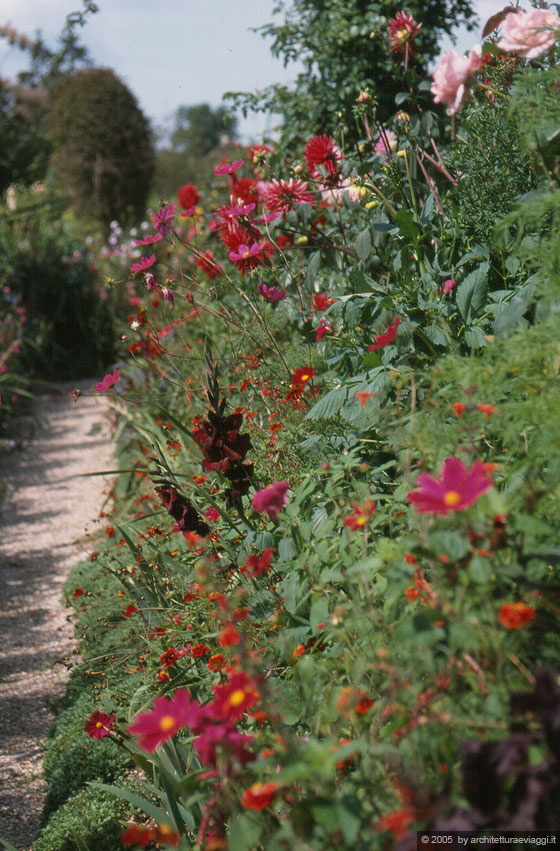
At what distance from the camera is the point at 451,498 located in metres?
0.93

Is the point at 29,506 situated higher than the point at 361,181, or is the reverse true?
the point at 361,181

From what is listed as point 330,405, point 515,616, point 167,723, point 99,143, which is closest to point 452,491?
point 515,616

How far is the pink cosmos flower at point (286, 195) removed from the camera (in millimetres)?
2371

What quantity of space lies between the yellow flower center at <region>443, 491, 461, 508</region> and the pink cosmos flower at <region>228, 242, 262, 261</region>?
1.28 m

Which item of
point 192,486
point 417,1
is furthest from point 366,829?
point 417,1

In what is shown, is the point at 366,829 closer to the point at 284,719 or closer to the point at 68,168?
Answer: the point at 284,719

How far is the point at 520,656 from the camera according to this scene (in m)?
0.99

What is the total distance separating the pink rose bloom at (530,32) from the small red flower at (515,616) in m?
1.41

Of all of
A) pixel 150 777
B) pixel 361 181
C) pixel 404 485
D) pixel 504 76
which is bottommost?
pixel 150 777

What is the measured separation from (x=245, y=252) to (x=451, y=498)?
134cm

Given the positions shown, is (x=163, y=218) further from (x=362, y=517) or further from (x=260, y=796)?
(x=260, y=796)

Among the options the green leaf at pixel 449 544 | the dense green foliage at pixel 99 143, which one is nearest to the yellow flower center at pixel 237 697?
the green leaf at pixel 449 544

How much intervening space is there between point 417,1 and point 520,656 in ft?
11.9

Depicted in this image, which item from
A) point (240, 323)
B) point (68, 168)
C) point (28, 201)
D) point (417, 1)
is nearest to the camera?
point (240, 323)
